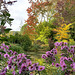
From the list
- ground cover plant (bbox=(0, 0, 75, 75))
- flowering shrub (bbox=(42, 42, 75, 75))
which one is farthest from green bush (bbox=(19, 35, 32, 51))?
flowering shrub (bbox=(42, 42, 75, 75))

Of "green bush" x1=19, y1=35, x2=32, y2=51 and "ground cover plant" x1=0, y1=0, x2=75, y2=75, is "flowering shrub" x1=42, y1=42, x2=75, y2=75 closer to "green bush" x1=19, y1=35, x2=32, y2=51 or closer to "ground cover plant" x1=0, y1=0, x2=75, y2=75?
"ground cover plant" x1=0, y1=0, x2=75, y2=75

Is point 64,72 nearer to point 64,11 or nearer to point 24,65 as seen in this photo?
point 24,65

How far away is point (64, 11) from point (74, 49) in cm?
557

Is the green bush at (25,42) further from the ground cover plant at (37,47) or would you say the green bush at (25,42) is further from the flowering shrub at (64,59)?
the flowering shrub at (64,59)

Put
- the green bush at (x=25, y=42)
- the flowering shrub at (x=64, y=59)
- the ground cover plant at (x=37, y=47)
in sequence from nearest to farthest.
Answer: the ground cover plant at (x=37, y=47) → the flowering shrub at (x=64, y=59) → the green bush at (x=25, y=42)

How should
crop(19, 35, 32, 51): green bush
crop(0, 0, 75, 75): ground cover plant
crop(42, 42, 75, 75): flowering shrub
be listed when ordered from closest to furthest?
1. crop(0, 0, 75, 75): ground cover plant
2. crop(42, 42, 75, 75): flowering shrub
3. crop(19, 35, 32, 51): green bush

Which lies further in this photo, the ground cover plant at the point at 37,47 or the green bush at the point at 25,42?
the green bush at the point at 25,42

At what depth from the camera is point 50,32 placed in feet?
42.1

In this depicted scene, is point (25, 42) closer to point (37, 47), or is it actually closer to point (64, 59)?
point (37, 47)

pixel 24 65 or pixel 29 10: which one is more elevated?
pixel 29 10

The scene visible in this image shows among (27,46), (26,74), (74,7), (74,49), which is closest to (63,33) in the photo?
(74,7)

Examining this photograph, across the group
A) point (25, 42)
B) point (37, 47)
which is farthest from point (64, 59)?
point (37, 47)

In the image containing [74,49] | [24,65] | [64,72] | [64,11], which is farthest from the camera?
[64,11]

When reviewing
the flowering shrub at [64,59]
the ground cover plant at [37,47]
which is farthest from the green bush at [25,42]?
the flowering shrub at [64,59]
